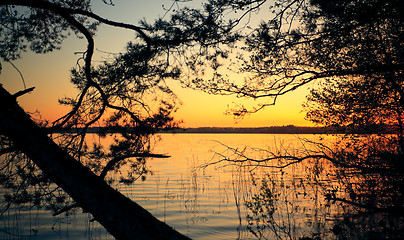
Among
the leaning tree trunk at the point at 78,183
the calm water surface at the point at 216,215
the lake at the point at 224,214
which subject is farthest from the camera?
the calm water surface at the point at 216,215

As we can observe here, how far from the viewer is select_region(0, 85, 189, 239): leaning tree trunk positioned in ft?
8.14

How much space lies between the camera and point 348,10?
419 centimetres

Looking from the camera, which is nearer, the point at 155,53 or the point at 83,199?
the point at 83,199

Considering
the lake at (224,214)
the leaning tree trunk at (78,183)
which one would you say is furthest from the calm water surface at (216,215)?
the leaning tree trunk at (78,183)

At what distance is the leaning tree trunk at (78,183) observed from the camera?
2.48m

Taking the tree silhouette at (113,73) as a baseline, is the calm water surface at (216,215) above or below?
below

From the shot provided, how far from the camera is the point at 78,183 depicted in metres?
2.50

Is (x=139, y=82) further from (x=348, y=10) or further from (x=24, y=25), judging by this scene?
(x=348, y=10)

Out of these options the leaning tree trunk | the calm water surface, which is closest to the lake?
the calm water surface

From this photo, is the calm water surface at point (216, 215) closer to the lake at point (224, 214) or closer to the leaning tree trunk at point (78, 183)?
the lake at point (224, 214)

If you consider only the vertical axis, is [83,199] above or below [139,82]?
below

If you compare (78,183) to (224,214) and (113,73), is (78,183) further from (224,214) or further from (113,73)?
(224,214)

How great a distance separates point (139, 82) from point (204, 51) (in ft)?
4.37

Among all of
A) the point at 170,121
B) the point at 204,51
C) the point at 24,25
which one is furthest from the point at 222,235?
the point at 24,25
